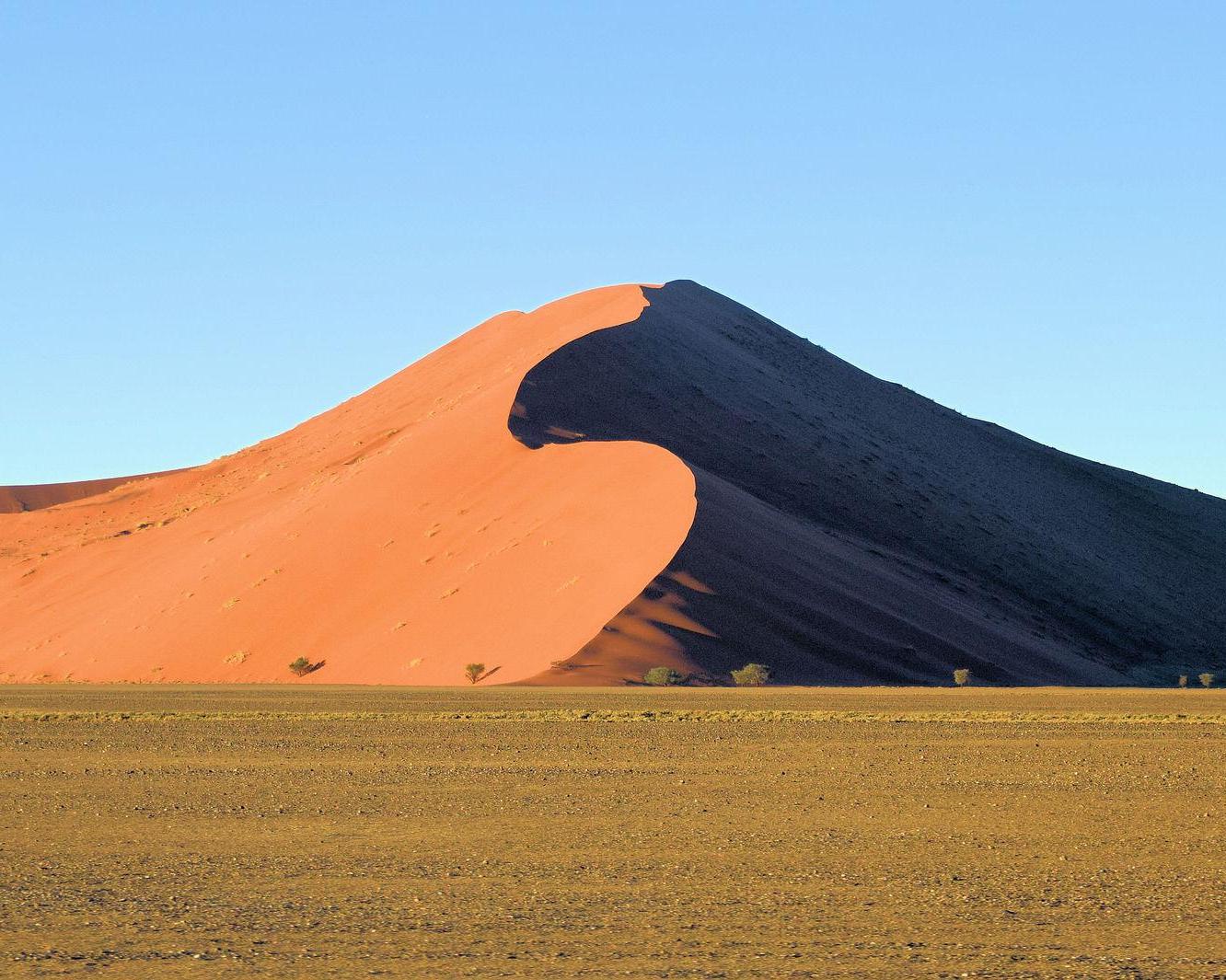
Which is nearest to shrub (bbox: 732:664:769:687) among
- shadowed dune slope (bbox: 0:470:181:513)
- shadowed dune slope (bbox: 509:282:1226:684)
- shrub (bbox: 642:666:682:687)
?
shadowed dune slope (bbox: 509:282:1226:684)

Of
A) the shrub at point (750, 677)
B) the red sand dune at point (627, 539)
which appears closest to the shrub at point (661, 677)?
the red sand dune at point (627, 539)

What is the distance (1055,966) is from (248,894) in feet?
17.0

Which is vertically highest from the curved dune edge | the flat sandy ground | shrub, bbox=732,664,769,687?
the curved dune edge

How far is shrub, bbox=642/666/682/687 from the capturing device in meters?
37.2

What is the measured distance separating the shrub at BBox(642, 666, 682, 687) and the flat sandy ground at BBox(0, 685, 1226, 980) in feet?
37.3

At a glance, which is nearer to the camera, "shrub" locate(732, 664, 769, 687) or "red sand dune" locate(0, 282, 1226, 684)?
"shrub" locate(732, 664, 769, 687)

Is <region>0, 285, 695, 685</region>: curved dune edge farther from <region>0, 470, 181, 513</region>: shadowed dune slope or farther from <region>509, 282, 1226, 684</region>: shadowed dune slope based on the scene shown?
<region>0, 470, 181, 513</region>: shadowed dune slope

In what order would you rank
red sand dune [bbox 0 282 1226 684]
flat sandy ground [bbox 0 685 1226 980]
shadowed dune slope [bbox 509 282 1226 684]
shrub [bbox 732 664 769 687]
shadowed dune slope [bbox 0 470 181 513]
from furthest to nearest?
shadowed dune slope [bbox 0 470 181 513] < red sand dune [bbox 0 282 1226 684] < shadowed dune slope [bbox 509 282 1226 684] < shrub [bbox 732 664 769 687] < flat sandy ground [bbox 0 685 1226 980]

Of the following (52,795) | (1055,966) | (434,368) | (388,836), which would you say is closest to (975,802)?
(388,836)

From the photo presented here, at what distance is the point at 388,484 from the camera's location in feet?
189

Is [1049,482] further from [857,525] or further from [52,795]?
[52,795]

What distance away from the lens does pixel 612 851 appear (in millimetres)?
12719

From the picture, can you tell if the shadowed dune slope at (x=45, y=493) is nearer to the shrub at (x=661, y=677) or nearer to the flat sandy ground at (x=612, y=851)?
the shrub at (x=661, y=677)

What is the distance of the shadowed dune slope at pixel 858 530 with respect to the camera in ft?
139
